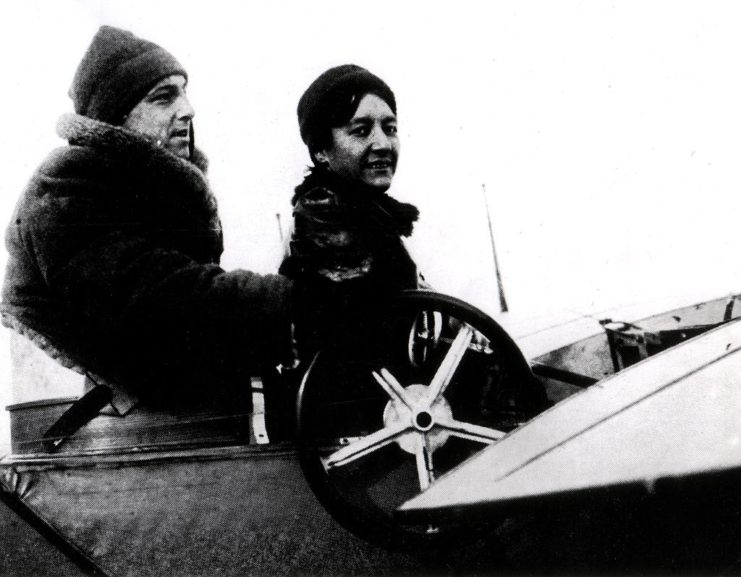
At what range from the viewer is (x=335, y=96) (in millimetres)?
1700

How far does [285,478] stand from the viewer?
134 centimetres

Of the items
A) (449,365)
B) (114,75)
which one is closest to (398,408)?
(449,365)

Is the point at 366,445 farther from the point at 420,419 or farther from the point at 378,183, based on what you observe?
the point at 378,183

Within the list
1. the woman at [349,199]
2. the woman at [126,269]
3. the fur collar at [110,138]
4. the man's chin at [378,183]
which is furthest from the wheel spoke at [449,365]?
the fur collar at [110,138]

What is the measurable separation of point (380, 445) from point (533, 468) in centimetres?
46

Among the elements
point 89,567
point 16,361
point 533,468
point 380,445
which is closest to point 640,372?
point 533,468

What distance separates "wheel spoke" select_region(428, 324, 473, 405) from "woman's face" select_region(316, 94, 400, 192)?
0.61m

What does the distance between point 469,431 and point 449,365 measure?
154 mm

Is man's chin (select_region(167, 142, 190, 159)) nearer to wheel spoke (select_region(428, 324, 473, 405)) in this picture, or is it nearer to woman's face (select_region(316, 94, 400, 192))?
woman's face (select_region(316, 94, 400, 192))

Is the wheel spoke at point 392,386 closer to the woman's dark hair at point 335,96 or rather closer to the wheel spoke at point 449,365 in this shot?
the wheel spoke at point 449,365

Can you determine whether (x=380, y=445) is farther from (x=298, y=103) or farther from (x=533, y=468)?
(x=298, y=103)

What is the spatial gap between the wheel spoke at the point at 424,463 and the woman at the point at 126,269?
15.7 inches

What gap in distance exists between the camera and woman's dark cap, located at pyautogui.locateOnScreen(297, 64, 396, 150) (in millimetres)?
1696

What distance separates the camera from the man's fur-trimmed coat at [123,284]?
135 cm
